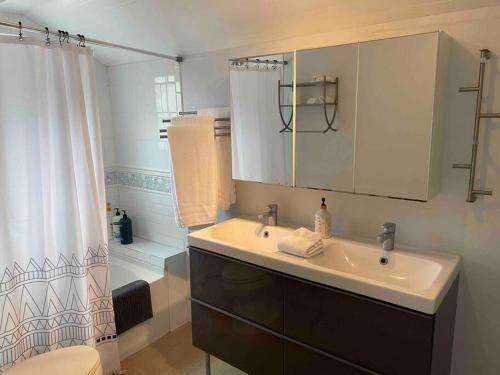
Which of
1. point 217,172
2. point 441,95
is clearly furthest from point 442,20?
point 217,172

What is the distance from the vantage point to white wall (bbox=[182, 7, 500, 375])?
152 centimetres

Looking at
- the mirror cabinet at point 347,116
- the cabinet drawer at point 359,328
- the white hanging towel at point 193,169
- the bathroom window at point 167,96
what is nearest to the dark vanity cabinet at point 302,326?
the cabinet drawer at point 359,328

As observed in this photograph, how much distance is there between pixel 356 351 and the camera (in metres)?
1.52

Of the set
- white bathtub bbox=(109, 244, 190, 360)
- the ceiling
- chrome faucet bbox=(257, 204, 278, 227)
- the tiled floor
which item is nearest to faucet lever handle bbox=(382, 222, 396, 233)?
chrome faucet bbox=(257, 204, 278, 227)

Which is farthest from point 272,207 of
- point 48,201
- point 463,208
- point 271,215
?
point 48,201

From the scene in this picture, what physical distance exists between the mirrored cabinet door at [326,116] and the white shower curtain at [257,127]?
0.15m

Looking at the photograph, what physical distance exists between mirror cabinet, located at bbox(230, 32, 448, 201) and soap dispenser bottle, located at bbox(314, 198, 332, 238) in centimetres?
14

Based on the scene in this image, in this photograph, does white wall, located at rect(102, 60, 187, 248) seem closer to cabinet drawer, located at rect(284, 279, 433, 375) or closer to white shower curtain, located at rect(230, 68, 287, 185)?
white shower curtain, located at rect(230, 68, 287, 185)

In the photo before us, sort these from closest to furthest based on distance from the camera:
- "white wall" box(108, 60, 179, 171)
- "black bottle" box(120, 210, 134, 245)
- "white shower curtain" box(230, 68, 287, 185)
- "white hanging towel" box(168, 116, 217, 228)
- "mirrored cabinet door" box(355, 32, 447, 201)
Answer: "mirrored cabinet door" box(355, 32, 447, 201) < "white shower curtain" box(230, 68, 287, 185) < "white hanging towel" box(168, 116, 217, 228) < "white wall" box(108, 60, 179, 171) < "black bottle" box(120, 210, 134, 245)

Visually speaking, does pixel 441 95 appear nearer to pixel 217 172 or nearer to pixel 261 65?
pixel 261 65

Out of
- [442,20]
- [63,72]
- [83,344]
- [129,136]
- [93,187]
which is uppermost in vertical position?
[442,20]

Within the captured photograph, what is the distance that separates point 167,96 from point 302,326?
184 centimetres

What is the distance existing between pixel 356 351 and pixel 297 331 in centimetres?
28

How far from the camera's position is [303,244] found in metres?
1.74
